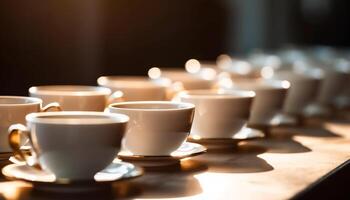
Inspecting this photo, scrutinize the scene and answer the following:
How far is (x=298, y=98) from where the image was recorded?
1.75 metres

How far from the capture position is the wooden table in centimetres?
93

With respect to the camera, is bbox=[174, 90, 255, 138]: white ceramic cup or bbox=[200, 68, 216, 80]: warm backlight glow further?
bbox=[200, 68, 216, 80]: warm backlight glow

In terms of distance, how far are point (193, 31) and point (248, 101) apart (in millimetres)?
2181

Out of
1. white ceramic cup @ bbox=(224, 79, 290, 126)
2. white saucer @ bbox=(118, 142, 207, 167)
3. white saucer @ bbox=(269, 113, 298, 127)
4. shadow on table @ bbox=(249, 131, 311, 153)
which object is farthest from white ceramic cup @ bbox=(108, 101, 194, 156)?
white saucer @ bbox=(269, 113, 298, 127)

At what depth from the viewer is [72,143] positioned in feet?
2.97

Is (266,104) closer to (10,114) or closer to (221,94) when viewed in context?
(221,94)

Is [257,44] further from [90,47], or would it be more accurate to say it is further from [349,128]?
[349,128]

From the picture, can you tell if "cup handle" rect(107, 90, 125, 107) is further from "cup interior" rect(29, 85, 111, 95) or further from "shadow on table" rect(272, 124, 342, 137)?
"shadow on table" rect(272, 124, 342, 137)

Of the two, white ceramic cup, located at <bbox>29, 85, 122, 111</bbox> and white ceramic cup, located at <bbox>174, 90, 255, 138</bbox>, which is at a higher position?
white ceramic cup, located at <bbox>29, 85, 122, 111</bbox>

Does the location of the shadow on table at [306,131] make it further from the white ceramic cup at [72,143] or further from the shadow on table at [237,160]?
the white ceramic cup at [72,143]

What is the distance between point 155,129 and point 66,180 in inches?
8.1

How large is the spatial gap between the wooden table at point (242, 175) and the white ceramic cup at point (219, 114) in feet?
0.13

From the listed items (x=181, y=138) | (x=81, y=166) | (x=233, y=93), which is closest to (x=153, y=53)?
(x=233, y=93)

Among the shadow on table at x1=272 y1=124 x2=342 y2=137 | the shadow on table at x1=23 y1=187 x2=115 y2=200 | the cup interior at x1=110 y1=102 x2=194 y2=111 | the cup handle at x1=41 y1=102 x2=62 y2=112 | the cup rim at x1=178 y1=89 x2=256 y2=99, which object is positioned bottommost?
the shadow on table at x1=272 y1=124 x2=342 y2=137
